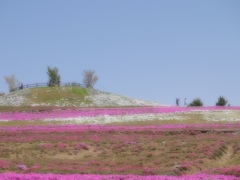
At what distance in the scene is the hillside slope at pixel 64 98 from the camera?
7881 cm

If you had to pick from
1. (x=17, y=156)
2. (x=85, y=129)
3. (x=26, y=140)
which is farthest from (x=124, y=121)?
(x=17, y=156)

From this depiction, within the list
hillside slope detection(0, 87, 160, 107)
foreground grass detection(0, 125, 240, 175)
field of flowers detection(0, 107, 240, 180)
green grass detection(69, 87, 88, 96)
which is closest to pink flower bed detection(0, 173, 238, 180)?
field of flowers detection(0, 107, 240, 180)

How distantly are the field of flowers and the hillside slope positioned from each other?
1536 inches

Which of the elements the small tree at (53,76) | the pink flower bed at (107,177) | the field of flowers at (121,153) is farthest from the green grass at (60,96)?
the pink flower bed at (107,177)

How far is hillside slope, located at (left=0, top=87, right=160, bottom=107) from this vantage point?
78812 mm

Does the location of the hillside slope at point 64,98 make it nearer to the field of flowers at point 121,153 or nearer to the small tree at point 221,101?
the small tree at point 221,101

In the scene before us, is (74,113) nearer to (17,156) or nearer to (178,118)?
(178,118)

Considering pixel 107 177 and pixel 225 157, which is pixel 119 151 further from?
pixel 107 177

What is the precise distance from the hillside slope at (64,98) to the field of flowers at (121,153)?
39007mm

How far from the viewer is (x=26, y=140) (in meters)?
33.7

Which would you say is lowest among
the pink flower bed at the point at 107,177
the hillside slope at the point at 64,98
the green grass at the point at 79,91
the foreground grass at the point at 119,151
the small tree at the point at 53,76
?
the pink flower bed at the point at 107,177

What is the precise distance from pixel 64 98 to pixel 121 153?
A: 180 ft

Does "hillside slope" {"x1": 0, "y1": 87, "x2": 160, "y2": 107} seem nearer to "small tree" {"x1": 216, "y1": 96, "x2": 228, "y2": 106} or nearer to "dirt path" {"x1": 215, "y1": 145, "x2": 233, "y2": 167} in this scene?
"small tree" {"x1": 216, "y1": 96, "x2": 228, "y2": 106}

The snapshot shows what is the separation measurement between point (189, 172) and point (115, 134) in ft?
46.0
